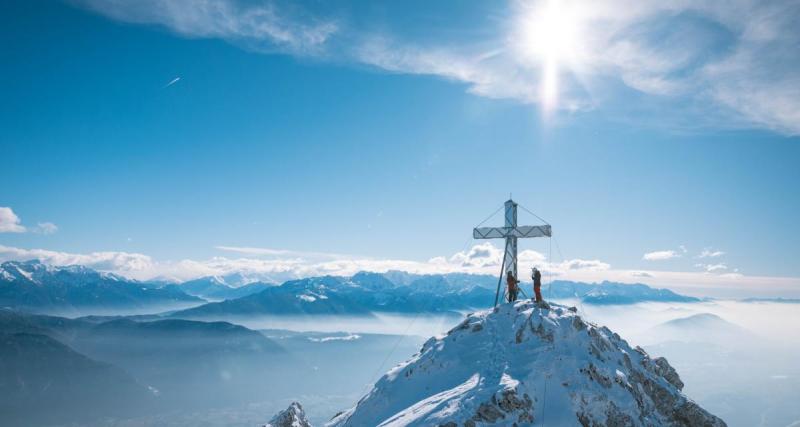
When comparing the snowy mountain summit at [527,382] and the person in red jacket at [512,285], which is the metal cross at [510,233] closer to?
the person in red jacket at [512,285]

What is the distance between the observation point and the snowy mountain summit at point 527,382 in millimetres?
23250

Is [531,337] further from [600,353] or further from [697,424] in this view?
[697,424]

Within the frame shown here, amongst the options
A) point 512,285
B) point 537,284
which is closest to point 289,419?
point 512,285

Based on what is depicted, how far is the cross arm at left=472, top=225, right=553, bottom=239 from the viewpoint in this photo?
3400 cm

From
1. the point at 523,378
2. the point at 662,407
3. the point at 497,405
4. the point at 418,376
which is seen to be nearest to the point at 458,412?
the point at 497,405

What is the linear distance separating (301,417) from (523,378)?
2377 centimetres

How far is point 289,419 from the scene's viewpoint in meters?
37.1

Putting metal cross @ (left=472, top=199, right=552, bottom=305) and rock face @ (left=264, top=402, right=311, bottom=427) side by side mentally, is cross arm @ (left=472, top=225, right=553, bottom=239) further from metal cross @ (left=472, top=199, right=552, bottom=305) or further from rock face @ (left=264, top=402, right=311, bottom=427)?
rock face @ (left=264, top=402, right=311, bottom=427)

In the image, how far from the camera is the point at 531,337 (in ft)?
91.5

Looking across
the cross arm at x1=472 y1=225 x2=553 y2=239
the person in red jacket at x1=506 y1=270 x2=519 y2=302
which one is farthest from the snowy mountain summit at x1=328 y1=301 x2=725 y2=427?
the cross arm at x1=472 y1=225 x2=553 y2=239

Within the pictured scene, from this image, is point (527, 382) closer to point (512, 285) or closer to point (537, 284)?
point (537, 284)

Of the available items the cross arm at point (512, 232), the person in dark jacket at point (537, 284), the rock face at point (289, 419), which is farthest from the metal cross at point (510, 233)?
the rock face at point (289, 419)

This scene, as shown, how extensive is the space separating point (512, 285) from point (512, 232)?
14.0 feet

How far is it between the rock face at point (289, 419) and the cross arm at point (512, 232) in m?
22.4
